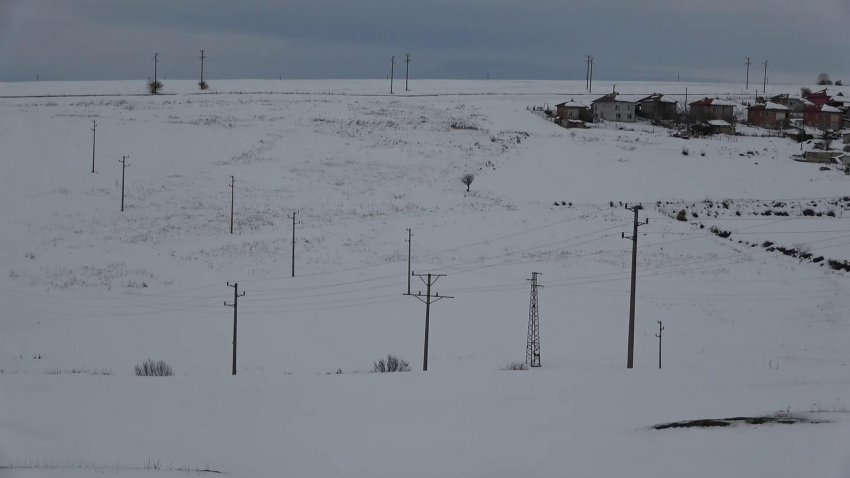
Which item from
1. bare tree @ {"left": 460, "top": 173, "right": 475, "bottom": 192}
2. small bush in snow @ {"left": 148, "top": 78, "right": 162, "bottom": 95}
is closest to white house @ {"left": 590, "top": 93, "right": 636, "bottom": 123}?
bare tree @ {"left": 460, "top": 173, "right": 475, "bottom": 192}

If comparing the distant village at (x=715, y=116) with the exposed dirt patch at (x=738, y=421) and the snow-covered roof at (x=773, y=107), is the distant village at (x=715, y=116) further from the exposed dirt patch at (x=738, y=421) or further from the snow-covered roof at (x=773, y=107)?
the exposed dirt patch at (x=738, y=421)

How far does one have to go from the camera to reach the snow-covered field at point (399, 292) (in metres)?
12.8


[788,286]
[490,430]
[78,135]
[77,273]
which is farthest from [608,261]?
[78,135]

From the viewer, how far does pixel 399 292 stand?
3634 cm

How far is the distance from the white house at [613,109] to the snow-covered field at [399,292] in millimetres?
4778

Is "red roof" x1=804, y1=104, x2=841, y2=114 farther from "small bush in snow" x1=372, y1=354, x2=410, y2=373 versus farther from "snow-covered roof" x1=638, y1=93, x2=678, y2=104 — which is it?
"small bush in snow" x1=372, y1=354, x2=410, y2=373

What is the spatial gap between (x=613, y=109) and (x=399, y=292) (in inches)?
2541

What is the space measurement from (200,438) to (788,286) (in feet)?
104

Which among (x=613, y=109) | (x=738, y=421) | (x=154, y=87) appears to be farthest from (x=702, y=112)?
(x=738, y=421)

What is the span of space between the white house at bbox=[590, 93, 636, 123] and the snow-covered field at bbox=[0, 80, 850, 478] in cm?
478

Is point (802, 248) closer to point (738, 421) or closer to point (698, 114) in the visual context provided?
point (738, 421)

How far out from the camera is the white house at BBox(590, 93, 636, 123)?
3676 inches

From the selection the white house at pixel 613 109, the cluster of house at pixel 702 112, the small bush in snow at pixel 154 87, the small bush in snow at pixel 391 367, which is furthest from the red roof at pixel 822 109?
the small bush in snow at pixel 391 367

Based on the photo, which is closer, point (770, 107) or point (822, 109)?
point (770, 107)
